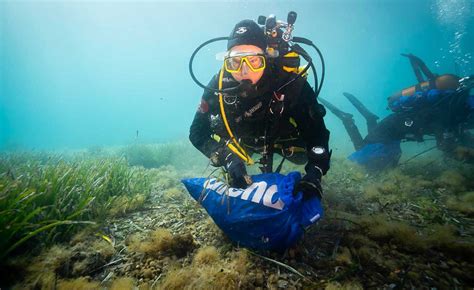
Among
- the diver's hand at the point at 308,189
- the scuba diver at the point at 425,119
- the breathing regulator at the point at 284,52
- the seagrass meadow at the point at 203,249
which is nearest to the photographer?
the seagrass meadow at the point at 203,249

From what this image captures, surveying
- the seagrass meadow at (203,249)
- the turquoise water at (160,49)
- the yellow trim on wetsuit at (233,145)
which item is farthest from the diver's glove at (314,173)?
the turquoise water at (160,49)

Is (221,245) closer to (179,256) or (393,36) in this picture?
(179,256)

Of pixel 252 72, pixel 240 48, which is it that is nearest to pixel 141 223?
pixel 252 72

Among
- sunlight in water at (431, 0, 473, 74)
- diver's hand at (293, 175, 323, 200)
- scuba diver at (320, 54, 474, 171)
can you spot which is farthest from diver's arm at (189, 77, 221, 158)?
sunlight in water at (431, 0, 473, 74)

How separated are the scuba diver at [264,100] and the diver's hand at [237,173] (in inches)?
1.7

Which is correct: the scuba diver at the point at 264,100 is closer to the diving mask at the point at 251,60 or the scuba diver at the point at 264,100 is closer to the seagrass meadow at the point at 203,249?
the diving mask at the point at 251,60

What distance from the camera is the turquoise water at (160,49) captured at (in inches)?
1619

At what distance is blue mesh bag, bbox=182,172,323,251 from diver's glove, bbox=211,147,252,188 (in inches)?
4.0

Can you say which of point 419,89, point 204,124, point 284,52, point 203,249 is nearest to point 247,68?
point 284,52

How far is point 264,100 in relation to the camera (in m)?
3.20

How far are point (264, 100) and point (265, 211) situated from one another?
176 centimetres

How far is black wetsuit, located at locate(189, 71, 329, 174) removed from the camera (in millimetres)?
3118

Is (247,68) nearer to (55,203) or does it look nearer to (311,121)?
(311,121)

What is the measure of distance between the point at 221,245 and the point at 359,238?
1.51 metres
